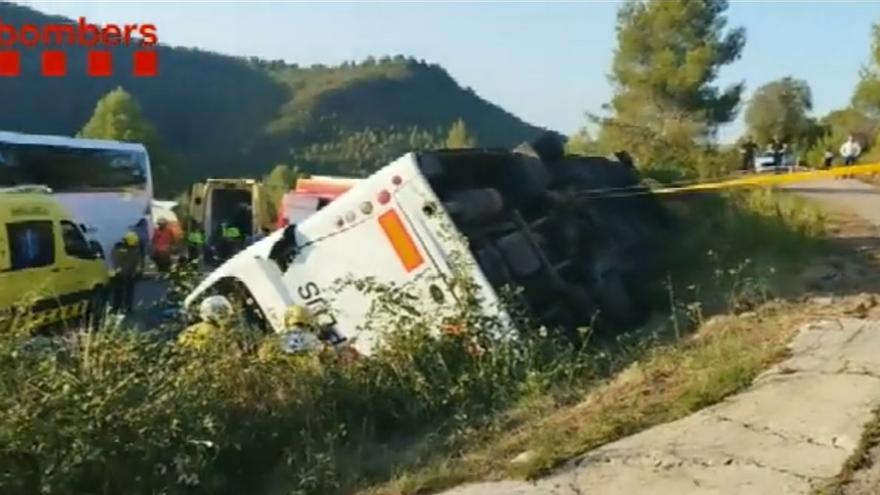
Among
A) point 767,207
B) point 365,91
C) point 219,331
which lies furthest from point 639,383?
point 365,91

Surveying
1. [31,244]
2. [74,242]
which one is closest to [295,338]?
[31,244]

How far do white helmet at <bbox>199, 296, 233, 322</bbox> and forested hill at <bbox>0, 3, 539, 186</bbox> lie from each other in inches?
2918

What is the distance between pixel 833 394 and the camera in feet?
19.9

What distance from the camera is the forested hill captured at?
92.7m

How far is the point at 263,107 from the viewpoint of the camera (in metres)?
111

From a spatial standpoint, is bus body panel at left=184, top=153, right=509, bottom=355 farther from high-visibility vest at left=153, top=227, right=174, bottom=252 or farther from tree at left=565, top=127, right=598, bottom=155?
tree at left=565, top=127, right=598, bottom=155

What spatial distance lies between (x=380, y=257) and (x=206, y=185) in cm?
1678

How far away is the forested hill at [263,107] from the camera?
92688 millimetres

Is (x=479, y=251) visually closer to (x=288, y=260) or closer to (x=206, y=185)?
(x=288, y=260)

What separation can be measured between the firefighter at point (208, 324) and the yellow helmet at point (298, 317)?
0.44 meters

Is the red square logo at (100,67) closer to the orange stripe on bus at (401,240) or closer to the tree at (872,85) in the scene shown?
the tree at (872,85)

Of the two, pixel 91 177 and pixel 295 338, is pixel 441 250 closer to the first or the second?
pixel 295 338

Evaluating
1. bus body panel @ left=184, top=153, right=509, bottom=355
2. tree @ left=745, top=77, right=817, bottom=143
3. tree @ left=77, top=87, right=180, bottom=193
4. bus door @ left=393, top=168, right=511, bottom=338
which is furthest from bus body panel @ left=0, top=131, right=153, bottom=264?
tree @ left=77, top=87, right=180, bottom=193

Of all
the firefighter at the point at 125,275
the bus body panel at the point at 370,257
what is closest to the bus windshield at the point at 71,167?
the firefighter at the point at 125,275
